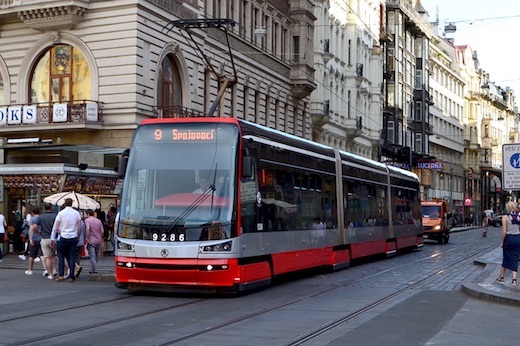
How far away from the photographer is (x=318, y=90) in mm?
57250

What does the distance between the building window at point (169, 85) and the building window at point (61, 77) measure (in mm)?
2946

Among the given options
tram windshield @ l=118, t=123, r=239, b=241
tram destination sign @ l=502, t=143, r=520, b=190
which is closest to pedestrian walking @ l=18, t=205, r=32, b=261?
tram windshield @ l=118, t=123, r=239, b=241

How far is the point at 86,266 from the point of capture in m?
25.9

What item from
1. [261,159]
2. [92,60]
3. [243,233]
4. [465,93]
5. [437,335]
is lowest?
[437,335]

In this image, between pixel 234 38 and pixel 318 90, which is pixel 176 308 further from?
pixel 318 90

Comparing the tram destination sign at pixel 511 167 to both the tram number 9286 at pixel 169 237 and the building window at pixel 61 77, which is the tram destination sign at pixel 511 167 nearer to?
the tram number 9286 at pixel 169 237

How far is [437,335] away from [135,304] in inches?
223

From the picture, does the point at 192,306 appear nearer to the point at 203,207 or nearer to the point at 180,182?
the point at 203,207

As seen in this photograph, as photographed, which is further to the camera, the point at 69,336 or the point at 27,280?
the point at 27,280

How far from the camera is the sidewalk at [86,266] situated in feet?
69.1

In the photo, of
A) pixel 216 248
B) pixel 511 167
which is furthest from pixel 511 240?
pixel 216 248

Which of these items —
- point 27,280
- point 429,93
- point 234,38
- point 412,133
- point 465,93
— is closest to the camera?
point 27,280

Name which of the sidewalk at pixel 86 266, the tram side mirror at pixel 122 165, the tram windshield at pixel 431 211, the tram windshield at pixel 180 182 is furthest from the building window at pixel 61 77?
the tram windshield at pixel 431 211

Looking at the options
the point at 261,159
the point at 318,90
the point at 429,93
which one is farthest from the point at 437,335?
the point at 429,93
